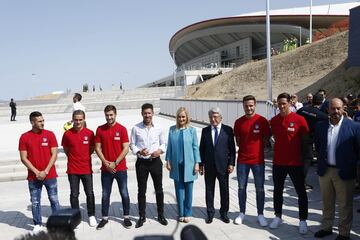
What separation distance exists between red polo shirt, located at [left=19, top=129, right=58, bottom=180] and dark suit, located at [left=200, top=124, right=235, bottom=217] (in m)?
2.34

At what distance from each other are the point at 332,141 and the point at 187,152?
6.70 feet

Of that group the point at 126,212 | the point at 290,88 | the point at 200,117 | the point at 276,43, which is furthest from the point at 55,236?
the point at 276,43

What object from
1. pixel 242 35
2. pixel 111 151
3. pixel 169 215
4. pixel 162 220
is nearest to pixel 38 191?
pixel 111 151

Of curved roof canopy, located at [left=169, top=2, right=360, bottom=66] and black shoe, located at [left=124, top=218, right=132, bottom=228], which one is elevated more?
curved roof canopy, located at [left=169, top=2, right=360, bottom=66]

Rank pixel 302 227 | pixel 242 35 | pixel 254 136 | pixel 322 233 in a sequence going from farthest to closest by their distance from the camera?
1. pixel 242 35
2. pixel 254 136
3. pixel 302 227
4. pixel 322 233

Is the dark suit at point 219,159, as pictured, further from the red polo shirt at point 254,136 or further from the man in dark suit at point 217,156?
the red polo shirt at point 254,136

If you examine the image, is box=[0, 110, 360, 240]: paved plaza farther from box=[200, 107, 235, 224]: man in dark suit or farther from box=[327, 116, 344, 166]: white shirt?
box=[327, 116, 344, 166]: white shirt

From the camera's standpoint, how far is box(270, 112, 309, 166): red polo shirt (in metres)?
4.98

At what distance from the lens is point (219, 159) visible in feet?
17.7

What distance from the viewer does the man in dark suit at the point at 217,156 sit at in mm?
5414

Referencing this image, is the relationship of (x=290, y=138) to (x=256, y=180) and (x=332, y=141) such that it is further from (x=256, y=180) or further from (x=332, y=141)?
(x=256, y=180)

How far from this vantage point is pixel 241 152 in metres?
5.45

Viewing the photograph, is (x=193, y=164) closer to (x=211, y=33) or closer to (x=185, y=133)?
(x=185, y=133)

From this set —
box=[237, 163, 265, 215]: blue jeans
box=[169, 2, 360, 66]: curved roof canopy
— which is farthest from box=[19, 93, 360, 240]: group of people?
box=[169, 2, 360, 66]: curved roof canopy
